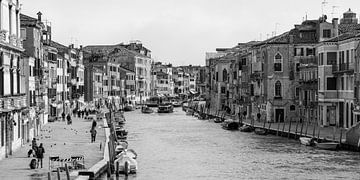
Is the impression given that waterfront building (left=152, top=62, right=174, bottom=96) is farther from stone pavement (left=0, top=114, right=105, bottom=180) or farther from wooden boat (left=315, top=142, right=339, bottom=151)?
wooden boat (left=315, top=142, right=339, bottom=151)

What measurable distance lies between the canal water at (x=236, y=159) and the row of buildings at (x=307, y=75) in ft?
14.9

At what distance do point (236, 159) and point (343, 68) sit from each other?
13435 millimetres

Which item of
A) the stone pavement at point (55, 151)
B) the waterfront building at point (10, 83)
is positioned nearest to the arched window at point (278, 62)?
the stone pavement at point (55, 151)

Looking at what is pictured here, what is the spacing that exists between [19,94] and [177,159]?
27.8ft

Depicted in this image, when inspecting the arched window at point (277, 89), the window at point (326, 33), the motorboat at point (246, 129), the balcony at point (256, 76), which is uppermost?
the window at point (326, 33)

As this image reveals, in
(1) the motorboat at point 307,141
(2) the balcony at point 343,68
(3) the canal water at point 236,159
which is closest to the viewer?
(3) the canal water at point 236,159

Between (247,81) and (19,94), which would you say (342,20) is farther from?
(19,94)

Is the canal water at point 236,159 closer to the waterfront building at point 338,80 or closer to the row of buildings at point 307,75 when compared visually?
the waterfront building at point 338,80

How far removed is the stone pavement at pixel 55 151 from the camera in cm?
2267

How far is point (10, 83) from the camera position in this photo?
27344 mm

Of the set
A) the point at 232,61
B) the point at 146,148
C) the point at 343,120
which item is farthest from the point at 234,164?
the point at 232,61

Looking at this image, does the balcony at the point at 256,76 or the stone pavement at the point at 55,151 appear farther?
the balcony at the point at 256,76

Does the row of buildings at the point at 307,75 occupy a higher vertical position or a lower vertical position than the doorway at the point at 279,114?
higher

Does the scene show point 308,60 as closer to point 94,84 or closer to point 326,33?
point 326,33
